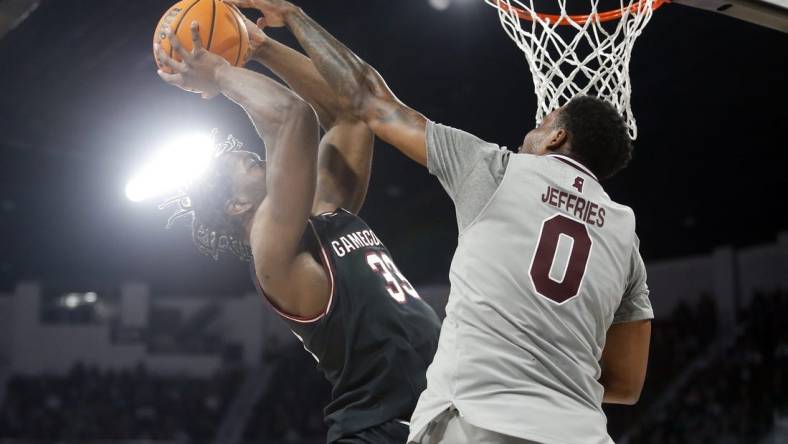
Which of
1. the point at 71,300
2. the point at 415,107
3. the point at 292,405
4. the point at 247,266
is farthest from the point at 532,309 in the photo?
the point at 71,300

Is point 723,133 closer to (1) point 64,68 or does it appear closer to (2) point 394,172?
(2) point 394,172

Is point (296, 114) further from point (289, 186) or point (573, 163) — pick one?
point (573, 163)

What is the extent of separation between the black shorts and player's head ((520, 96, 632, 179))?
91 centimetres

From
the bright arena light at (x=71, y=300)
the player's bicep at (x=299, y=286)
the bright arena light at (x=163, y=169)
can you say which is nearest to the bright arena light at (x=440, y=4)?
the bright arena light at (x=163, y=169)

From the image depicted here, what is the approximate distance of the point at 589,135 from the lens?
2.15 m

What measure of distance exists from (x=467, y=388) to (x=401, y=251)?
14.7 meters

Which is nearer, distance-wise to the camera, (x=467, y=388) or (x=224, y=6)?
(x=467, y=388)

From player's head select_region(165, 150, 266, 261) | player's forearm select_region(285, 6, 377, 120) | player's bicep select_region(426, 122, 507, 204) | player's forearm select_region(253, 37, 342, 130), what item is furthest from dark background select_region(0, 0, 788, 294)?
player's bicep select_region(426, 122, 507, 204)

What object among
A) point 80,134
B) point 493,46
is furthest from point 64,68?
point 493,46

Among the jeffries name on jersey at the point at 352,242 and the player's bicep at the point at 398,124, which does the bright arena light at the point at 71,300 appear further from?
the player's bicep at the point at 398,124

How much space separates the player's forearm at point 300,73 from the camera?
3023 mm

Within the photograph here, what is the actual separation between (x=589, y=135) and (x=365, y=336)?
0.91 meters

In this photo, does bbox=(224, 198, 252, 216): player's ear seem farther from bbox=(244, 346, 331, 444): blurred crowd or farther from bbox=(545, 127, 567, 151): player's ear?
bbox=(244, 346, 331, 444): blurred crowd

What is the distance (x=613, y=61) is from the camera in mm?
3225
